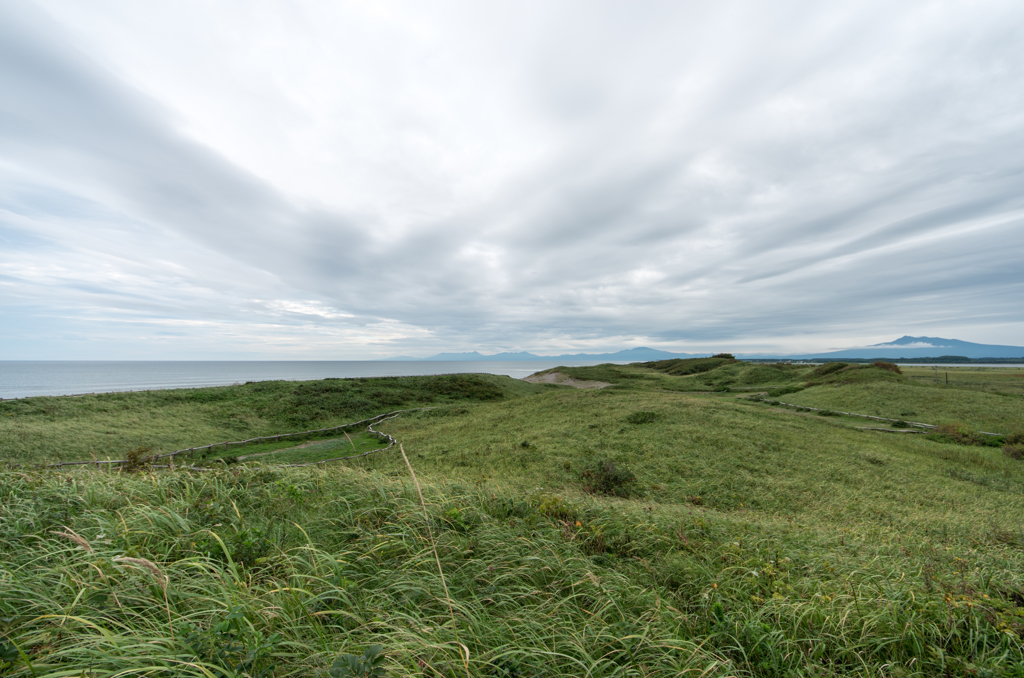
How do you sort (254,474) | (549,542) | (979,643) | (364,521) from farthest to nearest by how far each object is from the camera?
(254,474) → (364,521) → (549,542) → (979,643)

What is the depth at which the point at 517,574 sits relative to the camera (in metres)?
4.11

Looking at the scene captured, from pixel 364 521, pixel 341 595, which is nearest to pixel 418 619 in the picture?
pixel 341 595

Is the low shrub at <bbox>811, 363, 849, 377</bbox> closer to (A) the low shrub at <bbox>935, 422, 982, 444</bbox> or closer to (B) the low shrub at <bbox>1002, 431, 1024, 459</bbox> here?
(A) the low shrub at <bbox>935, 422, 982, 444</bbox>

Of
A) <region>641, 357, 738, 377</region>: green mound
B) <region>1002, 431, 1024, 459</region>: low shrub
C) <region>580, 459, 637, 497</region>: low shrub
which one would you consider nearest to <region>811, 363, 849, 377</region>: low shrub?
<region>641, 357, 738, 377</region>: green mound

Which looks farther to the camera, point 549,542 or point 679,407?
point 679,407

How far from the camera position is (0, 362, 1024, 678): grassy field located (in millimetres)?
2717

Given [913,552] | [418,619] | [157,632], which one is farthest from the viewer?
[913,552]

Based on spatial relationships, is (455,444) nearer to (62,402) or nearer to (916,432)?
(916,432)

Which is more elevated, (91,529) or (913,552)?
(91,529)

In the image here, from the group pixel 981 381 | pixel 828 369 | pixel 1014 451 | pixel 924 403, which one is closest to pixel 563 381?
pixel 828 369

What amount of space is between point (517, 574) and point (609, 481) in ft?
24.1

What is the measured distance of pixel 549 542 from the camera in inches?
190

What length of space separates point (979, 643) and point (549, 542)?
3.99 m

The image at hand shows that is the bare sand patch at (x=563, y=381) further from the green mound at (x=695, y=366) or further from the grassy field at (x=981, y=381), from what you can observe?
the grassy field at (x=981, y=381)
